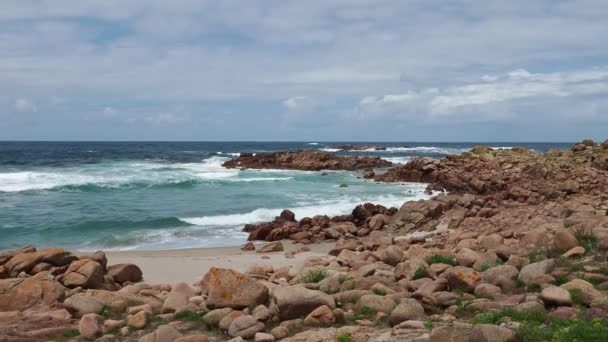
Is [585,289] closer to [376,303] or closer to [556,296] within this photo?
[556,296]

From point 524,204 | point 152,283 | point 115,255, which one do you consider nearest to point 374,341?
point 152,283

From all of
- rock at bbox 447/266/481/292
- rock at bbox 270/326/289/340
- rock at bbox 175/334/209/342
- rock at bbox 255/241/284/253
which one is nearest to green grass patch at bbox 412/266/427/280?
rock at bbox 447/266/481/292

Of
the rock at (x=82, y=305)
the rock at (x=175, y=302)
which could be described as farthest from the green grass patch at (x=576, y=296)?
the rock at (x=82, y=305)

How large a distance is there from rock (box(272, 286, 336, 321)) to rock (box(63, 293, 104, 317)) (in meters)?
2.95

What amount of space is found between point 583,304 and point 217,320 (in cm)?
487

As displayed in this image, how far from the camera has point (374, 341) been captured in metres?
6.45

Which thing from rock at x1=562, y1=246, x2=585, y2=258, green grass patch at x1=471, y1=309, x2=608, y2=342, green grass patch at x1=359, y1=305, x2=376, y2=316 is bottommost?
green grass patch at x1=359, y1=305, x2=376, y2=316

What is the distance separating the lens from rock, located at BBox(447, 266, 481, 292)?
849cm

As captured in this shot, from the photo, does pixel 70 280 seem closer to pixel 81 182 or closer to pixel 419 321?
pixel 419 321

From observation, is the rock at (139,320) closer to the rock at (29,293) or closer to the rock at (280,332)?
the rock at (280,332)

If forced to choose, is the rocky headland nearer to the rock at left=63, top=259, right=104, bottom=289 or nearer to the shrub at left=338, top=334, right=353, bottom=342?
the rock at left=63, top=259, right=104, bottom=289

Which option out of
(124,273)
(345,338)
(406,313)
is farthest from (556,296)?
(124,273)

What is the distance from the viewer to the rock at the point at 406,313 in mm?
7105

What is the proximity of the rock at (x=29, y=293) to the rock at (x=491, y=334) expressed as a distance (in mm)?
6870
